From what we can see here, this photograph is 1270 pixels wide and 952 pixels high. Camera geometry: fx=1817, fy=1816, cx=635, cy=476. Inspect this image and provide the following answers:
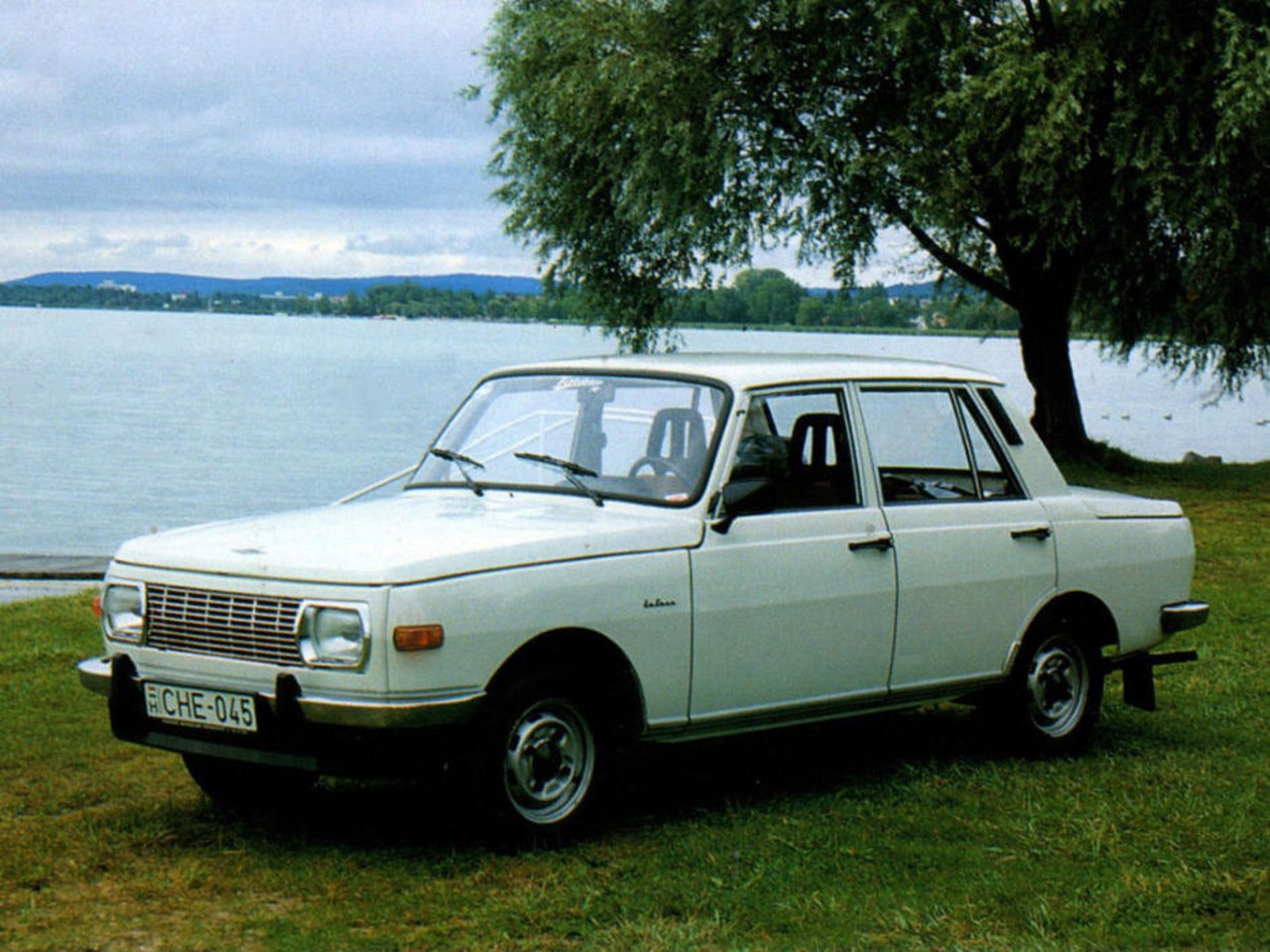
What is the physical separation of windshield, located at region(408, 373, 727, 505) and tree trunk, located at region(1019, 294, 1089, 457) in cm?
2202

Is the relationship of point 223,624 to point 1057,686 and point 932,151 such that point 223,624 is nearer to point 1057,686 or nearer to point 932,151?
point 1057,686

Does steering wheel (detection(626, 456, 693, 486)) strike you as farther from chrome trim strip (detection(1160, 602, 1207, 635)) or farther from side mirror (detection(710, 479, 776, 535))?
chrome trim strip (detection(1160, 602, 1207, 635))

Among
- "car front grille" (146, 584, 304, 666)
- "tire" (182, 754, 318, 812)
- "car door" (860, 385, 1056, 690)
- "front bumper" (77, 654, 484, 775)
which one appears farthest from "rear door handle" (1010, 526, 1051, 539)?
"car front grille" (146, 584, 304, 666)

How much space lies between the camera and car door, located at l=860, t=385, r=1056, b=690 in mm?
7797

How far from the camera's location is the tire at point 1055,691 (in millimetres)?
8312

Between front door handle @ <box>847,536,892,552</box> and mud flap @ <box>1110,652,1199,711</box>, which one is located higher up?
front door handle @ <box>847,536,892,552</box>

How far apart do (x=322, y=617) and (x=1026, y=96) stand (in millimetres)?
18799

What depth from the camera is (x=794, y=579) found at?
Answer: 7309 mm

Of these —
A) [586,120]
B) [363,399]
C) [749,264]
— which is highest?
[586,120]

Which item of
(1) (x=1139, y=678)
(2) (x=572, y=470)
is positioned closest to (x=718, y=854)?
(2) (x=572, y=470)

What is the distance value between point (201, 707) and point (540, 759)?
122cm

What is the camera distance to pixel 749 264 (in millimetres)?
28625

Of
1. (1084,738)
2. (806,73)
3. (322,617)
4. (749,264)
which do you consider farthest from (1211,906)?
(749,264)

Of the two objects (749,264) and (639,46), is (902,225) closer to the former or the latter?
(749,264)
